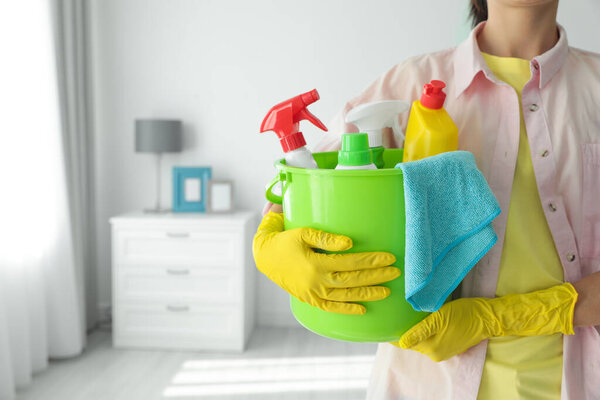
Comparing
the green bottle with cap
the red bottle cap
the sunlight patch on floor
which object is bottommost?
the sunlight patch on floor

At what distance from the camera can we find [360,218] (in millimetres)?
625

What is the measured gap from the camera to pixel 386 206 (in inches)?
24.3

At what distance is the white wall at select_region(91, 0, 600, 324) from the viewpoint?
3.00 m

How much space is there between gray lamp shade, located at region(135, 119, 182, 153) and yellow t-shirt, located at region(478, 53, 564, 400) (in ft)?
7.84

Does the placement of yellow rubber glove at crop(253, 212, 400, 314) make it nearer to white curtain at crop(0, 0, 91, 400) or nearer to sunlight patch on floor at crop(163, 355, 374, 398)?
sunlight patch on floor at crop(163, 355, 374, 398)

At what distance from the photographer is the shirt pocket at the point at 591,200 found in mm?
797

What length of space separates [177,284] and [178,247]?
207mm

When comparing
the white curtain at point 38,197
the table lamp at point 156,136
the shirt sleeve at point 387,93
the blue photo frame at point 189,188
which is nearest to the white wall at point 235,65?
the blue photo frame at point 189,188

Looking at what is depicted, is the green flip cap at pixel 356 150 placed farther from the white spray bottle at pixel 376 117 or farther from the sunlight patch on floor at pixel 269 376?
the sunlight patch on floor at pixel 269 376

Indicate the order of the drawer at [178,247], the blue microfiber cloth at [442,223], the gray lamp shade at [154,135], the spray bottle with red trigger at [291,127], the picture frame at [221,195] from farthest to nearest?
the picture frame at [221,195], the gray lamp shade at [154,135], the drawer at [178,247], the spray bottle with red trigger at [291,127], the blue microfiber cloth at [442,223]

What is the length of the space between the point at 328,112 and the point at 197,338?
1.49 metres

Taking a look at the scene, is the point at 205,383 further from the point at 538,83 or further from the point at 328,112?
the point at 538,83

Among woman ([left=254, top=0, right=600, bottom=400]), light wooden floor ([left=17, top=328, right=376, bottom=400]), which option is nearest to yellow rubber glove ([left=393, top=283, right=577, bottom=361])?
woman ([left=254, top=0, right=600, bottom=400])

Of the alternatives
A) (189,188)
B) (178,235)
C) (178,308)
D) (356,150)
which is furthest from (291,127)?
(189,188)
